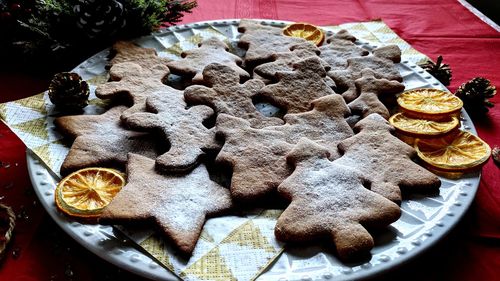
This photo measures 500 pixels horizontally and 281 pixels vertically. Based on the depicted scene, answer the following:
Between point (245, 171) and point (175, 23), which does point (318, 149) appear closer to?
point (245, 171)

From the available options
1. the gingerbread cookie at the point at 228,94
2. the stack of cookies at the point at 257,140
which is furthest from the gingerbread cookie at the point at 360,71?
the gingerbread cookie at the point at 228,94

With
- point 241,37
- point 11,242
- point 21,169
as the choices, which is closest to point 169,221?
point 11,242

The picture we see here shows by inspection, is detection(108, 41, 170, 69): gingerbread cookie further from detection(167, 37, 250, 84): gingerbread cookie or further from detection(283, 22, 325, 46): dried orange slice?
detection(283, 22, 325, 46): dried orange slice

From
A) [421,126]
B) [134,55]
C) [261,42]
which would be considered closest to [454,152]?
[421,126]

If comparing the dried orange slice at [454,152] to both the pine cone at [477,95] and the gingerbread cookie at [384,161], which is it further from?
the pine cone at [477,95]

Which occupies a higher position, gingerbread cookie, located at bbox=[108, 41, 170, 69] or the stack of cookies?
gingerbread cookie, located at bbox=[108, 41, 170, 69]

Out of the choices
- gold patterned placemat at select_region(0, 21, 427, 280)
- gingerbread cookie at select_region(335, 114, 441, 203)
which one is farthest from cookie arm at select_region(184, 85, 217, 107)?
gingerbread cookie at select_region(335, 114, 441, 203)
